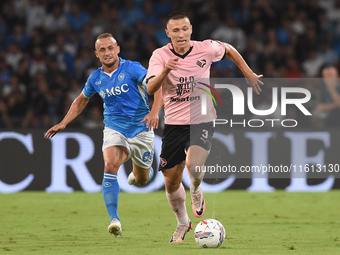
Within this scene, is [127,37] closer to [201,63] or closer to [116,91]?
[116,91]

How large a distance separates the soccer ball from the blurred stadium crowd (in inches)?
267

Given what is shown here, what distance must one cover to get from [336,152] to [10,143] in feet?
19.0

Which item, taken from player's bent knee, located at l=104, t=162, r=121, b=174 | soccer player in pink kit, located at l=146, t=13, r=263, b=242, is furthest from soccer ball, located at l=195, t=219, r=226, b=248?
player's bent knee, located at l=104, t=162, r=121, b=174

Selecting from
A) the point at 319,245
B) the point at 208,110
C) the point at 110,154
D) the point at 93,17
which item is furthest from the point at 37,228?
the point at 93,17

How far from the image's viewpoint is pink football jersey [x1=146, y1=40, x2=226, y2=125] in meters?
7.02

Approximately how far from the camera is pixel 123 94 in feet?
25.3

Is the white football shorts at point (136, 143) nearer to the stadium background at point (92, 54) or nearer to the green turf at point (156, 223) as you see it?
the green turf at point (156, 223)

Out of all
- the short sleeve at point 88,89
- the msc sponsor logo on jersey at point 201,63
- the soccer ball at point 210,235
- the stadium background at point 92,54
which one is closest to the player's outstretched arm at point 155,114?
the msc sponsor logo on jersey at point 201,63

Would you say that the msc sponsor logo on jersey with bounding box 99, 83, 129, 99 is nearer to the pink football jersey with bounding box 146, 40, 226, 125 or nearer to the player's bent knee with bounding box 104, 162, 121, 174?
the pink football jersey with bounding box 146, 40, 226, 125

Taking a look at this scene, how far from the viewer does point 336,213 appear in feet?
31.2

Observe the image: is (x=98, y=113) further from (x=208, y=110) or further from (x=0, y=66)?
(x=208, y=110)

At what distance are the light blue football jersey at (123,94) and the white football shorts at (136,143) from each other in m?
0.06

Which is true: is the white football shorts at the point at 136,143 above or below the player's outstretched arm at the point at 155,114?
below

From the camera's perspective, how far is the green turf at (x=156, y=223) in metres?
6.36
